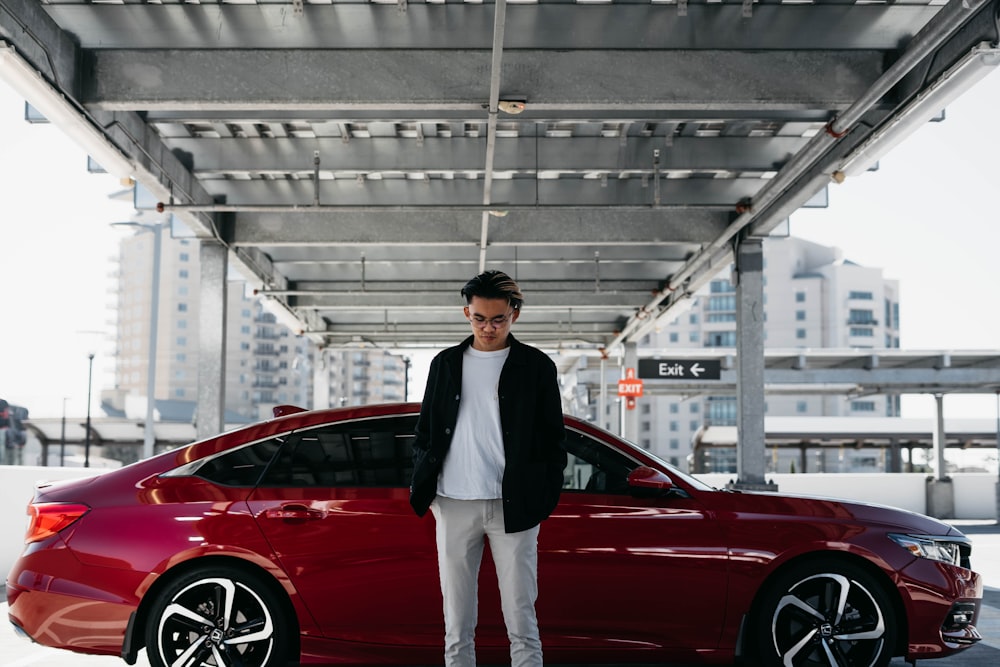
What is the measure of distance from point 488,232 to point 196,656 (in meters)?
10.3

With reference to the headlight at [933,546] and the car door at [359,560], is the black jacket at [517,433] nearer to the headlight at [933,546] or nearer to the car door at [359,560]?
the car door at [359,560]

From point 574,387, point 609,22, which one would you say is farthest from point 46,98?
point 574,387

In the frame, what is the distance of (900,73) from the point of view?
7.89 metres

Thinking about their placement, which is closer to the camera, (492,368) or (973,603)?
(492,368)

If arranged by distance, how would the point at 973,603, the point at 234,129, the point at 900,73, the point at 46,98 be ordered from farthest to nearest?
the point at 234,129, the point at 46,98, the point at 900,73, the point at 973,603

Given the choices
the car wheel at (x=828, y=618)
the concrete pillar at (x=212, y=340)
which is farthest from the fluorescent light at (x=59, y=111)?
the car wheel at (x=828, y=618)

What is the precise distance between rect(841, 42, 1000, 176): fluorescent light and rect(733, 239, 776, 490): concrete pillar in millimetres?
3596

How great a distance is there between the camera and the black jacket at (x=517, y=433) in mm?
3754

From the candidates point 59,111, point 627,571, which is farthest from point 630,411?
point 627,571

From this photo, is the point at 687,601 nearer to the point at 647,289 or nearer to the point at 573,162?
the point at 573,162

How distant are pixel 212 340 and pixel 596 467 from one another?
10.2 m

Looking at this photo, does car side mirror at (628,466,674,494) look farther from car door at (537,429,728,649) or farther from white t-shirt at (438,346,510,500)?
white t-shirt at (438,346,510,500)

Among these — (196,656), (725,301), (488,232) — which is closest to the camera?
(196,656)

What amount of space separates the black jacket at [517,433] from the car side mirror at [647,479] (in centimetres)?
110
